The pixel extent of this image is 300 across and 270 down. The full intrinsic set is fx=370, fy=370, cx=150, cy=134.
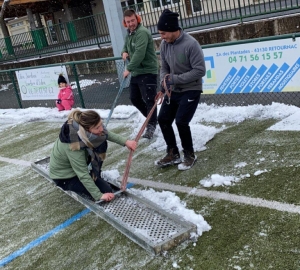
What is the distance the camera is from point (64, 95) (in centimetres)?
869

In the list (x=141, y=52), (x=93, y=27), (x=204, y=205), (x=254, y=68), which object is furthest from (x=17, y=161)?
(x=93, y=27)

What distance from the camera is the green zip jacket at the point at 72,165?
11.4 ft

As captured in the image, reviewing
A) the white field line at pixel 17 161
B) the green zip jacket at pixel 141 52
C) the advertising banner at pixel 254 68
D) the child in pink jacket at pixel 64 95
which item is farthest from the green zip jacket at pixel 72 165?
the child in pink jacket at pixel 64 95

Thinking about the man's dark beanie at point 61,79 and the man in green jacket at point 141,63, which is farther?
the man's dark beanie at point 61,79

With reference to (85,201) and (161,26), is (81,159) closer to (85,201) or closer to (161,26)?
(85,201)

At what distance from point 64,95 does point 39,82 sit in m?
1.15

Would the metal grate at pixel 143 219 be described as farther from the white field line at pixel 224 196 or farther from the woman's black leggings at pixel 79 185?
the white field line at pixel 224 196

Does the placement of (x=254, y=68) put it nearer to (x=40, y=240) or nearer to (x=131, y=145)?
(x=131, y=145)

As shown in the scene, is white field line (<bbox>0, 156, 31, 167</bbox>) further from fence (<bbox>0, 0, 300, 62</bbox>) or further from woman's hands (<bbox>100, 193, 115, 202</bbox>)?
fence (<bbox>0, 0, 300, 62</bbox>)

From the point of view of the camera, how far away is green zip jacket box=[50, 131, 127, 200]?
349cm

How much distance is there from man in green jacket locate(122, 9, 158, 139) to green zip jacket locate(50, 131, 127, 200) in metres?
1.89

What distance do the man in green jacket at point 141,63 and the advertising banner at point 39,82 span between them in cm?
329

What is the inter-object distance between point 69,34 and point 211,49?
11.8 metres

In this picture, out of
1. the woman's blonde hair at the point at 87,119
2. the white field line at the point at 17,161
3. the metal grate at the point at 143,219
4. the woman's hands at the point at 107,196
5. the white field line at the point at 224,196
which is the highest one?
the woman's blonde hair at the point at 87,119
